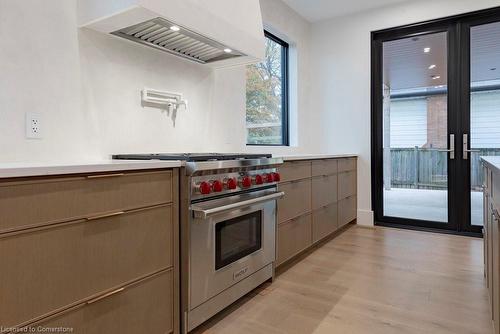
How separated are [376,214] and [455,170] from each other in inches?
38.4

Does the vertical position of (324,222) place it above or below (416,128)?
below

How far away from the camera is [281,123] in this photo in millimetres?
4031

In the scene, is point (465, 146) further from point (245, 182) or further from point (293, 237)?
point (245, 182)

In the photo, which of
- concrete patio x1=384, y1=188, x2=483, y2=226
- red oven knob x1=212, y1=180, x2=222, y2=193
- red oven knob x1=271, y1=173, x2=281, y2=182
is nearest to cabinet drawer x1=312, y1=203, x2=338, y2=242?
red oven knob x1=271, y1=173, x2=281, y2=182

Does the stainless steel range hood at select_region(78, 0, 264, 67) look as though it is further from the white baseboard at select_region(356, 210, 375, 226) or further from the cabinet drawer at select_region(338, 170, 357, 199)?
the white baseboard at select_region(356, 210, 375, 226)

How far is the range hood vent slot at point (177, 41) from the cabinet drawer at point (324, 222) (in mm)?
1593

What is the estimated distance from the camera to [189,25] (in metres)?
1.81

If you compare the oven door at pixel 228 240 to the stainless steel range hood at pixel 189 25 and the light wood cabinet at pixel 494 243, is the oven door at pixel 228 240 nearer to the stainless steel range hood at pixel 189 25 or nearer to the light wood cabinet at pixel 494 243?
the stainless steel range hood at pixel 189 25

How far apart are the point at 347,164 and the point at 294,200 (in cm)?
139

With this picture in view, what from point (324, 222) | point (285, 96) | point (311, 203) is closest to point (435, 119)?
point (285, 96)

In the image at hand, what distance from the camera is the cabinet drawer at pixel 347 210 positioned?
3619 mm

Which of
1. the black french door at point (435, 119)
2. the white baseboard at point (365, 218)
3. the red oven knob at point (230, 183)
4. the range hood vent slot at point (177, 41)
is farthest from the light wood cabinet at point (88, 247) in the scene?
the black french door at point (435, 119)

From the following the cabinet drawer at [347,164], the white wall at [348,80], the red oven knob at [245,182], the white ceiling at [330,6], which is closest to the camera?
the red oven knob at [245,182]

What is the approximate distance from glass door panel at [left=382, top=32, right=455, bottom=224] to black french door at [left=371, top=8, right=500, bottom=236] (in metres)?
0.01
